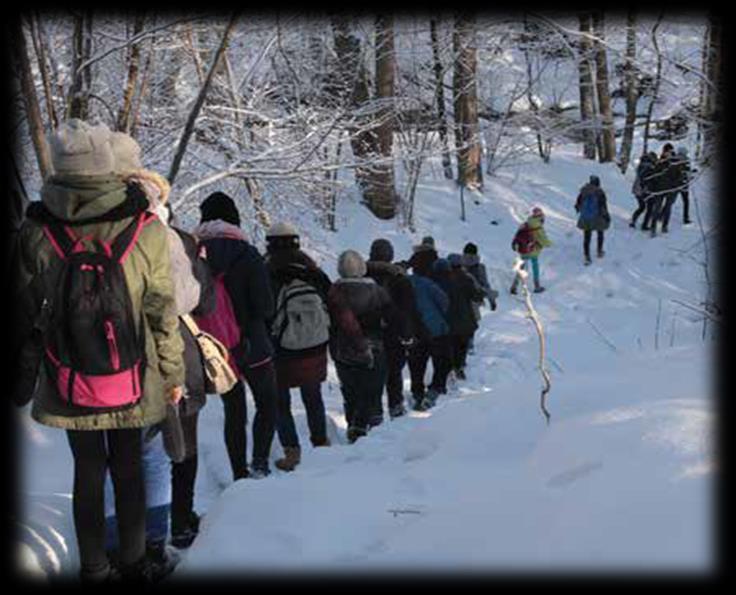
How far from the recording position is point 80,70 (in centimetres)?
526

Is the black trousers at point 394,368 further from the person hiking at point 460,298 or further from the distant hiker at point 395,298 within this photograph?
the person hiking at point 460,298

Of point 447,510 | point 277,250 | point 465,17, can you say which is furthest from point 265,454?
point 465,17

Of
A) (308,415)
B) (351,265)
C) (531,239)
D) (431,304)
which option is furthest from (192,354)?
(531,239)

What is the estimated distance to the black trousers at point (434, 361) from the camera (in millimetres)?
7766

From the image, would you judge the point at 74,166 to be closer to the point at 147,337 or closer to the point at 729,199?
the point at 147,337

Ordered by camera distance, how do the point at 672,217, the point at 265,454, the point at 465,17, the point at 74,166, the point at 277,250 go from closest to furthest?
the point at 74,166
the point at 265,454
the point at 277,250
the point at 465,17
the point at 672,217

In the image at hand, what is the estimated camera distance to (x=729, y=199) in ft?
19.7

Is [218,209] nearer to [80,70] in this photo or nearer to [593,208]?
[80,70]

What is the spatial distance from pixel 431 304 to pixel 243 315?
12.1 ft

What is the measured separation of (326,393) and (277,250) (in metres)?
3.93

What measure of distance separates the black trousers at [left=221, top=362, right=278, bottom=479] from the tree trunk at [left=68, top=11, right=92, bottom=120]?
8.41 feet

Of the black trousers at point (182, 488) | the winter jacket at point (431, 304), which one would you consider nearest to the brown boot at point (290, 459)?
the black trousers at point (182, 488)

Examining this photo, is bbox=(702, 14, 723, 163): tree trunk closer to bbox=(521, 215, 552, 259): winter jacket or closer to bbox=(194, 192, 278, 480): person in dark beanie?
bbox=(194, 192, 278, 480): person in dark beanie

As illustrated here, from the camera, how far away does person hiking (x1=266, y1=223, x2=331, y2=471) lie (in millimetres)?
5129
